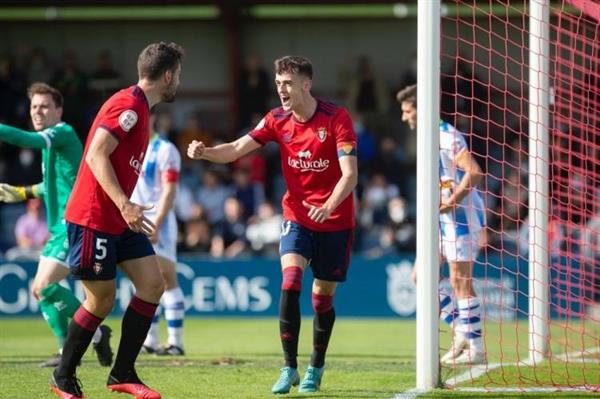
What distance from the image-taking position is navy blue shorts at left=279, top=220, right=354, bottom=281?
8352 mm

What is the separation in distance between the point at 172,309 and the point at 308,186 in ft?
11.9

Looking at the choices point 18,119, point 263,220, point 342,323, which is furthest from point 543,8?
point 18,119

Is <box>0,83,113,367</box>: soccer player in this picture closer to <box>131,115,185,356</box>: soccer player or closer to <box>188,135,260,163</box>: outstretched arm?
<box>131,115,185,356</box>: soccer player

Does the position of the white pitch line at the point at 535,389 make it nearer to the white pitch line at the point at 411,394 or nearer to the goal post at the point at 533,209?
the goal post at the point at 533,209

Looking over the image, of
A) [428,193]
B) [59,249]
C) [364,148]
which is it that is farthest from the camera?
[364,148]

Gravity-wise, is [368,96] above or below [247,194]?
above

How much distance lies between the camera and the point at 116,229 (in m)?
7.24

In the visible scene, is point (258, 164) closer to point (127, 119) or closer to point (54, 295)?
point (54, 295)

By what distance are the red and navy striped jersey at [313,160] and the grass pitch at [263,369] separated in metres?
1.24

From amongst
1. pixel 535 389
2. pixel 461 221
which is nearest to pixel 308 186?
pixel 535 389

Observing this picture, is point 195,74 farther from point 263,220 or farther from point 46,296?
point 46,296

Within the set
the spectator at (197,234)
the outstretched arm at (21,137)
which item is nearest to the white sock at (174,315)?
the outstretched arm at (21,137)

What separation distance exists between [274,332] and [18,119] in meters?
8.42

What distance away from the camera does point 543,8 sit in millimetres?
10242
